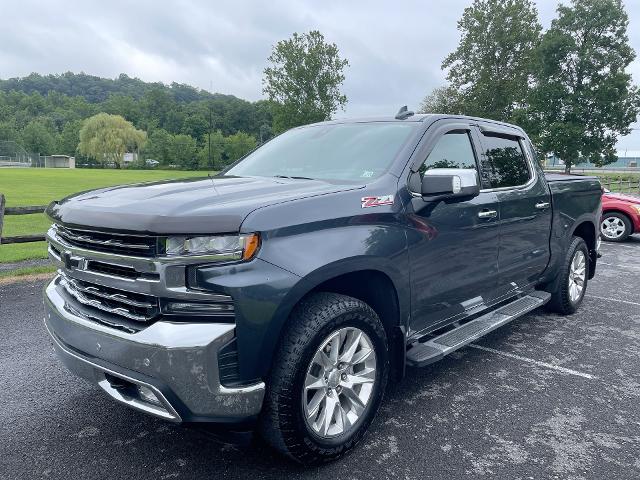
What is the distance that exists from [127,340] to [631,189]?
29908mm

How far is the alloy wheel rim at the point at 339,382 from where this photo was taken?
2.57 metres

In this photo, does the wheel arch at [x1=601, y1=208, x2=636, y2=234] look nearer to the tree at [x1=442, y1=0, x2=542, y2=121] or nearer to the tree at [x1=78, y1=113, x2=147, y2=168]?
the tree at [x1=442, y1=0, x2=542, y2=121]

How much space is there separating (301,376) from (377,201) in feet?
3.52

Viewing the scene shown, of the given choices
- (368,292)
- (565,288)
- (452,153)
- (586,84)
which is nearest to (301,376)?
(368,292)

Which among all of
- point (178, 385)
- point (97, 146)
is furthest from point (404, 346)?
point (97, 146)

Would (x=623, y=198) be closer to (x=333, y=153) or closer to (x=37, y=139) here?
(x=333, y=153)

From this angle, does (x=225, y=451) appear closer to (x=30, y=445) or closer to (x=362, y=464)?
(x=362, y=464)

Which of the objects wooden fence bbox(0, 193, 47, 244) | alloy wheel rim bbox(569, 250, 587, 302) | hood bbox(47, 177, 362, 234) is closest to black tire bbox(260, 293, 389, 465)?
hood bbox(47, 177, 362, 234)

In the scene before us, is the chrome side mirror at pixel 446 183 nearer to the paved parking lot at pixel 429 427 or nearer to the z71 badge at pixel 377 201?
the z71 badge at pixel 377 201

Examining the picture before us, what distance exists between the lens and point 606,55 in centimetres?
2919

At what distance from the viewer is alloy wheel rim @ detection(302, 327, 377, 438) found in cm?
257

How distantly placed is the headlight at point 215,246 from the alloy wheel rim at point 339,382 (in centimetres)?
66

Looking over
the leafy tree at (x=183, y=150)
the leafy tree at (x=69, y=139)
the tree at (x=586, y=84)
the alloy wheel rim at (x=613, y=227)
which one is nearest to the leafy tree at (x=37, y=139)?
Answer: the leafy tree at (x=69, y=139)

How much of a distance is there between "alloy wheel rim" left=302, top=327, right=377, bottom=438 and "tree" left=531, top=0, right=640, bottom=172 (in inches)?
1211
